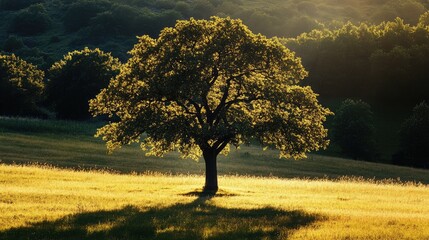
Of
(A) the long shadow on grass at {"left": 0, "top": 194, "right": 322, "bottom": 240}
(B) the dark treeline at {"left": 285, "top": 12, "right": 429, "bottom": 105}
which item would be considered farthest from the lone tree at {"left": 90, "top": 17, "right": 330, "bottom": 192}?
(B) the dark treeline at {"left": 285, "top": 12, "right": 429, "bottom": 105}

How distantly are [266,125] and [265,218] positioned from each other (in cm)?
1163

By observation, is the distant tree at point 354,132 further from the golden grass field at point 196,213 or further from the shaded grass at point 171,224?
the shaded grass at point 171,224

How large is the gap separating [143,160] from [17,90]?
45.1 meters

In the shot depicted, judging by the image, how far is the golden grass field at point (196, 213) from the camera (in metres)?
21.0

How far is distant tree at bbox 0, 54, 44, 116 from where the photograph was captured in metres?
100

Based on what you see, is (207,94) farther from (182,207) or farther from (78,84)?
(78,84)

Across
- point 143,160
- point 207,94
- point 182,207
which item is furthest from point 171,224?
point 143,160

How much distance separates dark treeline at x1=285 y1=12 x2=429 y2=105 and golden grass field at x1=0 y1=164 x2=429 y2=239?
6935 cm

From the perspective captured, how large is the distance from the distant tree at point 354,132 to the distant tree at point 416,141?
216 inches

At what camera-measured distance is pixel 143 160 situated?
66.2 metres

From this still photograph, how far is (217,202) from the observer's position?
3116 cm

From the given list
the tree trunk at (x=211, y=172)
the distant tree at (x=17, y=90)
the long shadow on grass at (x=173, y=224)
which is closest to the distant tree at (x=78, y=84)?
the distant tree at (x=17, y=90)

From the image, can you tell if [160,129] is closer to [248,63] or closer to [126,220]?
[248,63]

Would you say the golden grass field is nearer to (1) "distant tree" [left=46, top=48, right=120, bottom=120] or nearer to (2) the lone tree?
(2) the lone tree
